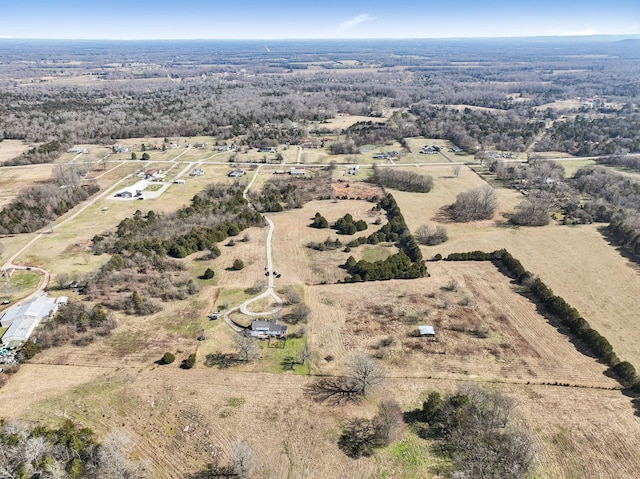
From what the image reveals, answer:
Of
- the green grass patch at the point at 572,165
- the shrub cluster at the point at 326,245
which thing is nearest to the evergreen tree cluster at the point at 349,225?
the shrub cluster at the point at 326,245

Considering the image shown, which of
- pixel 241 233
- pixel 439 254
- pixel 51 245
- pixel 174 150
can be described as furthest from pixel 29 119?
pixel 439 254

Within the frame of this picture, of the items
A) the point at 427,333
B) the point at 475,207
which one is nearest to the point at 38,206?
the point at 427,333

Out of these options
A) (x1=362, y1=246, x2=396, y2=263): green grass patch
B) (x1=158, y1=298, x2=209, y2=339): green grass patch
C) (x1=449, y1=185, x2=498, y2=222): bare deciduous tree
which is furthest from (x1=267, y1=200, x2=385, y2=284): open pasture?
(x1=449, y1=185, x2=498, y2=222): bare deciduous tree

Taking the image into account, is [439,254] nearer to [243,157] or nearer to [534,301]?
[534,301]

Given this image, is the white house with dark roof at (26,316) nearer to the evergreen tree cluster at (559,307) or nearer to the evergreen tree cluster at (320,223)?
the evergreen tree cluster at (320,223)

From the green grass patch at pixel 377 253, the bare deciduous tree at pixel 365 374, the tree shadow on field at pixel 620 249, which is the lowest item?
the green grass patch at pixel 377 253

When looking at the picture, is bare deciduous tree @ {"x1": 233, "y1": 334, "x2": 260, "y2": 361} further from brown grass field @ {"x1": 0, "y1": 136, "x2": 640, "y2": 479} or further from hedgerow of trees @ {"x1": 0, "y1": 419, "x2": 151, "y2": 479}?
hedgerow of trees @ {"x1": 0, "y1": 419, "x2": 151, "y2": 479}

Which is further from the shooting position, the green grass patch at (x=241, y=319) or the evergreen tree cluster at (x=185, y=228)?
the evergreen tree cluster at (x=185, y=228)

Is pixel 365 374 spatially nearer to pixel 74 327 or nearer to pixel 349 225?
pixel 74 327
